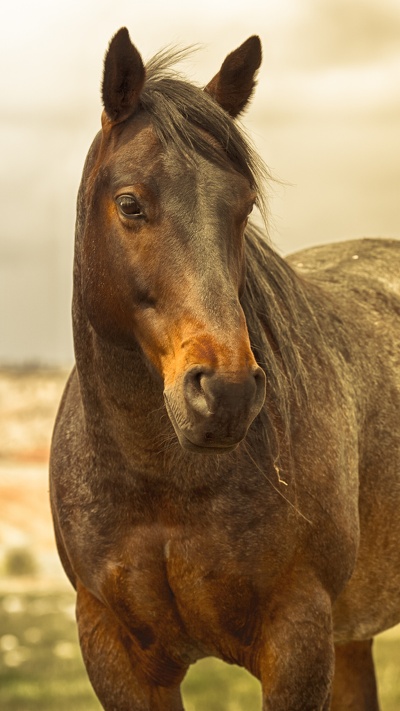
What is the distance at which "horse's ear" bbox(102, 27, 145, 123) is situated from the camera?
258cm

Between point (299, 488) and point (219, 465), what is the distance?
24 cm

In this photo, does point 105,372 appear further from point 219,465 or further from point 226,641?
point 226,641

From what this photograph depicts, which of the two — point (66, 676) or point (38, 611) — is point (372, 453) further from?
point (38, 611)

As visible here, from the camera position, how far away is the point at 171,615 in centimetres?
289

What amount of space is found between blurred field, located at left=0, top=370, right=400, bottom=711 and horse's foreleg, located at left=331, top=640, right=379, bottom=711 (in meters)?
1.05

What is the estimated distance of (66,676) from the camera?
19.0 feet

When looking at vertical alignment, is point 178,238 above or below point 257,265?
above

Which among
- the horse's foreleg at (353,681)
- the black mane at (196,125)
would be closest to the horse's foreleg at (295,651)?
the black mane at (196,125)

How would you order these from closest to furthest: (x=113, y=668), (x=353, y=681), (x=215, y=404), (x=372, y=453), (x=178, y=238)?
(x=215, y=404), (x=178, y=238), (x=113, y=668), (x=372, y=453), (x=353, y=681)

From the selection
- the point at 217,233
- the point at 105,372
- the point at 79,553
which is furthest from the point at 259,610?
the point at 217,233

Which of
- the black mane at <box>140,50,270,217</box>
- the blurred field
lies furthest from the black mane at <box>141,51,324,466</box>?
the blurred field

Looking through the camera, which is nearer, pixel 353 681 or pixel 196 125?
pixel 196 125

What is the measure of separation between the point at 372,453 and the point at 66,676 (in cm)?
306

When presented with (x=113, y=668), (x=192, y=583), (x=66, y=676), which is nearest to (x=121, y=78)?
(x=192, y=583)
